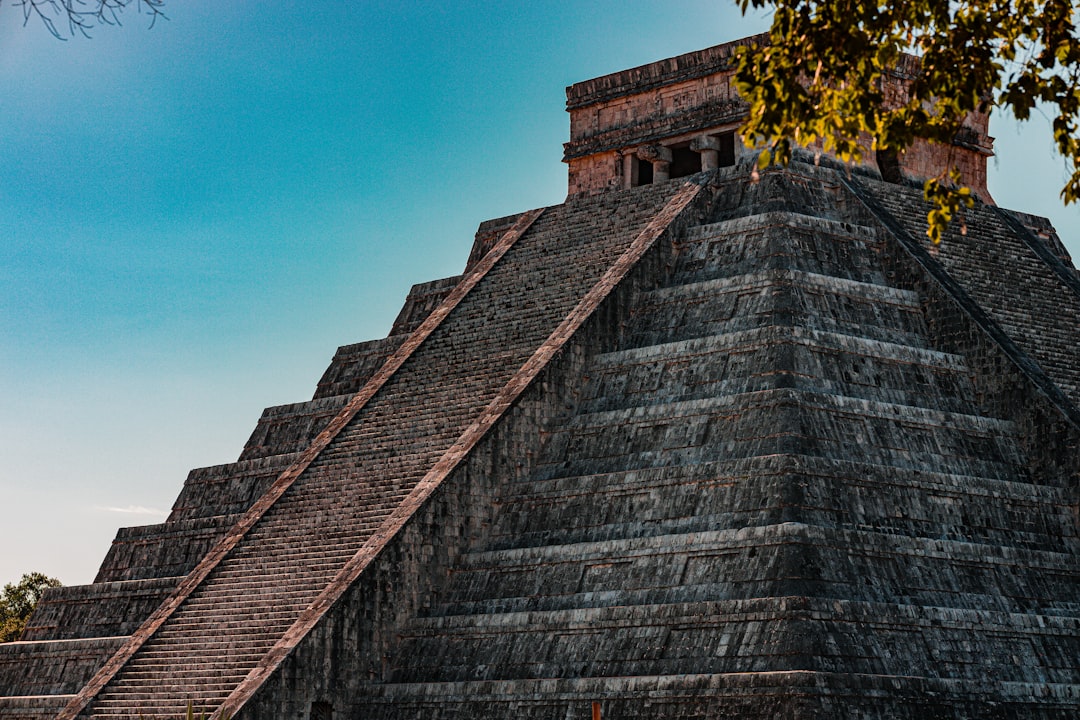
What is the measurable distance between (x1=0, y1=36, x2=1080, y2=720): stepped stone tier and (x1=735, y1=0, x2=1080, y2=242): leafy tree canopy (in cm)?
479

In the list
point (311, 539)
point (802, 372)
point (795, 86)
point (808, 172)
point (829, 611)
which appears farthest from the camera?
point (808, 172)

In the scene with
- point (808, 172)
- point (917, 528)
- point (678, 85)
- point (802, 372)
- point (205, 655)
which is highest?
point (678, 85)

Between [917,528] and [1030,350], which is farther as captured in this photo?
[1030,350]

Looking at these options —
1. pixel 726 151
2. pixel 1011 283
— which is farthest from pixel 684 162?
pixel 1011 283

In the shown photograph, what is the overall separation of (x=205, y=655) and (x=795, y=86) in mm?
12086

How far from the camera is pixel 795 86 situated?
1098 cm

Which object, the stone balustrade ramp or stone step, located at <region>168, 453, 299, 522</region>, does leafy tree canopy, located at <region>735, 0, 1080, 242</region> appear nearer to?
the stone balustrade ramp

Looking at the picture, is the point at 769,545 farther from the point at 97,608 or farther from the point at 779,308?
the point at 97,608

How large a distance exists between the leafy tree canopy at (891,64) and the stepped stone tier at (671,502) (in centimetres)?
479

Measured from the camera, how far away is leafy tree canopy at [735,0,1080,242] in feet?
36.2

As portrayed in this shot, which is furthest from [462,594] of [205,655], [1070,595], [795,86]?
[795,86]

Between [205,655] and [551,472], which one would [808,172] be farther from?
[205,655]

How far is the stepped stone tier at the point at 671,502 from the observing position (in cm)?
1675

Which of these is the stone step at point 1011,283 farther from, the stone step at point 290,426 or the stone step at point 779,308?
the stone step at point 290,426
